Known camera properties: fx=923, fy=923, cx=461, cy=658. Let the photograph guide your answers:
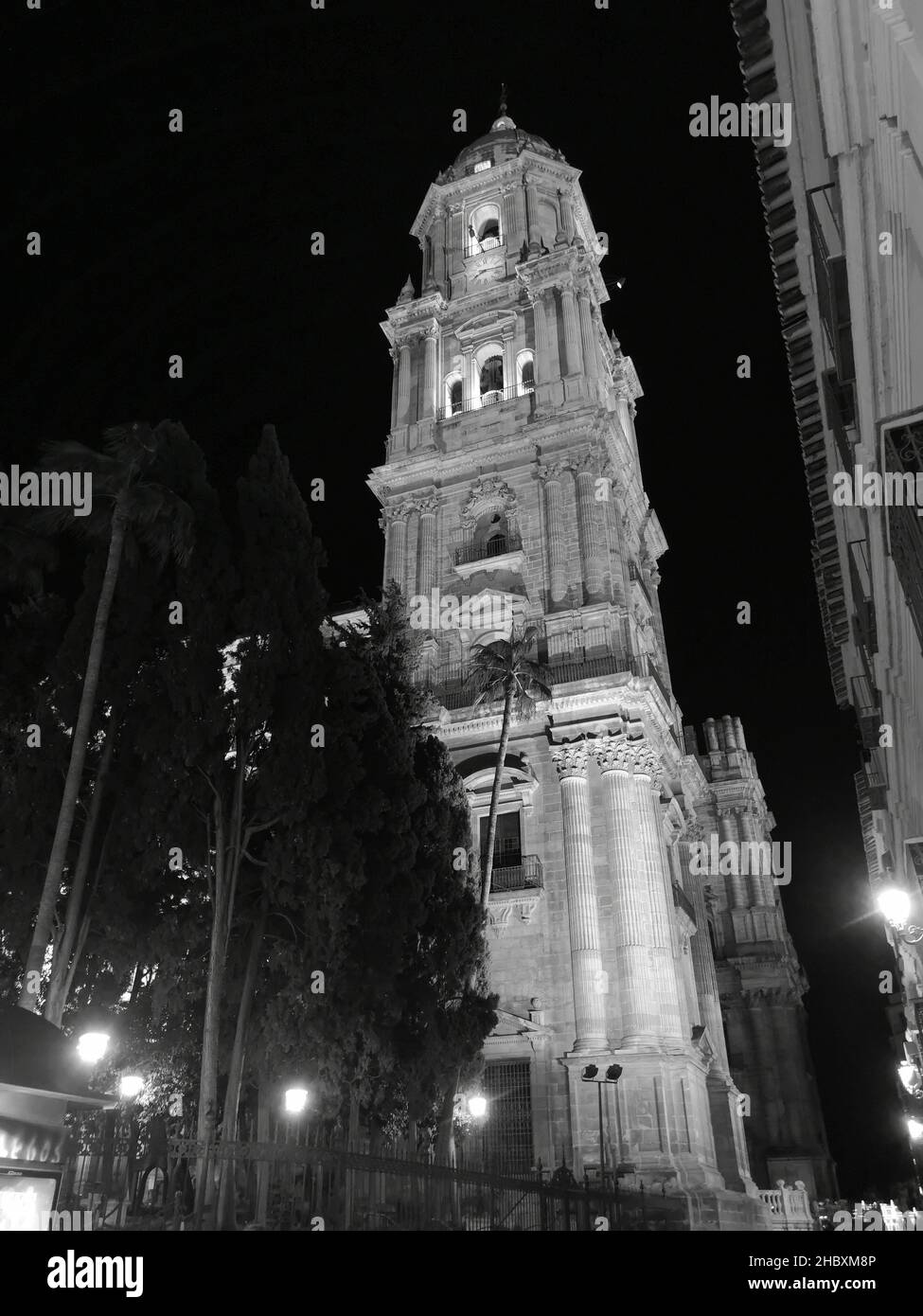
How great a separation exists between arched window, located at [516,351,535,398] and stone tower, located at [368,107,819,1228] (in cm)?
9

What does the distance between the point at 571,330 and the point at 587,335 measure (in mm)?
1041

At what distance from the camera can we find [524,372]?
40906mm

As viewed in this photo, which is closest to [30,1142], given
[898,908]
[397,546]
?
[898,908]

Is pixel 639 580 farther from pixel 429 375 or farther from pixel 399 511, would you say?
pixel 429 375

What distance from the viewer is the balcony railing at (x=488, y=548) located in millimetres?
35938

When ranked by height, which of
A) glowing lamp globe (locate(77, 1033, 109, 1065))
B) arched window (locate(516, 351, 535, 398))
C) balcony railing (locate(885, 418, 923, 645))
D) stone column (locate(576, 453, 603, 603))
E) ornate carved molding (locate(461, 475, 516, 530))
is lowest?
glowing lamp globe (locate(77, 1033, 109, 1065))

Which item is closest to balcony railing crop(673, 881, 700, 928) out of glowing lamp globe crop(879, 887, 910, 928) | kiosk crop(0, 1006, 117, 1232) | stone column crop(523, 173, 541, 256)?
glowing lamp globe crop(879, 887, 910, 928)

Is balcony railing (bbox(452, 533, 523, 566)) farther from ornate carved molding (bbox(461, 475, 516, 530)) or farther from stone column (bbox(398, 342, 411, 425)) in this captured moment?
stone column (bbox(398, 342, 411, 425))

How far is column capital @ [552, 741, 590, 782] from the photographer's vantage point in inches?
1169

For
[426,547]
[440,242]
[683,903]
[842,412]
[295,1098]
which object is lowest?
[295,1098]

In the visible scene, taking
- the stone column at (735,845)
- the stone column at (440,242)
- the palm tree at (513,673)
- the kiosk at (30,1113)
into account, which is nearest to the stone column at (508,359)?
the stone column at (440,242)

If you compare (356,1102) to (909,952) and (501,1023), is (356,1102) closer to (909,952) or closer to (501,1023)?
(501,1023)

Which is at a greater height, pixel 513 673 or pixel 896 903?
pixel 513 673
